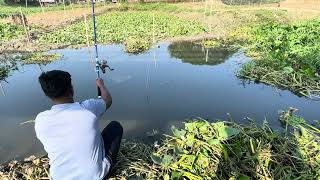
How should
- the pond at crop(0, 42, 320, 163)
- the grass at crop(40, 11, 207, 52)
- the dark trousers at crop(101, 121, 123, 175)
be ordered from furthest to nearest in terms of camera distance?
the grass at crop(40, 11, 207, 52), the pond at crop(0, 42, 320, 163), the dark trousers at crop(101, 121, 123, 175)

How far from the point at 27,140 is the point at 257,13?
57.0ft

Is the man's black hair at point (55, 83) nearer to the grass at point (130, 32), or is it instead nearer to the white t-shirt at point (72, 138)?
the white t-shirt at point (72, 138)

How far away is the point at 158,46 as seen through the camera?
12125mm

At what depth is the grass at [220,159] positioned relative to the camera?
146 inches

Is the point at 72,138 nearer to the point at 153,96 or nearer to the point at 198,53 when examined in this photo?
the point at 153,96

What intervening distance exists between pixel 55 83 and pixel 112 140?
3.80ft

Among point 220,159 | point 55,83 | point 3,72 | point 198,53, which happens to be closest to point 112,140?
point 55,83

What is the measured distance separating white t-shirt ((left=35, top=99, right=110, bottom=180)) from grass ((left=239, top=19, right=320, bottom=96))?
5.30 m

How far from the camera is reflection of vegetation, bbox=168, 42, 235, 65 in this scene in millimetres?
9955

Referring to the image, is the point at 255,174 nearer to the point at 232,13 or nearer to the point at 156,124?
the point at 156,124

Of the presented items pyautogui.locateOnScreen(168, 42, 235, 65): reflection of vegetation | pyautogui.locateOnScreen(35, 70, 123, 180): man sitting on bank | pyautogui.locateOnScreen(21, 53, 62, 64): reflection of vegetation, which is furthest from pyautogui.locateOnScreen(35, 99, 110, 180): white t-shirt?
pyautogui.locateOnScreen(21, 53, 62, 64): reflection of vegetation

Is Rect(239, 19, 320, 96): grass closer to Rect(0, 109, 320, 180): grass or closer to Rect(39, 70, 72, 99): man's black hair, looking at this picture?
Rect(0, 109, 320, 180): grass

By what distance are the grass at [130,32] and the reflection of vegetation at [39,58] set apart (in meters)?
2.26

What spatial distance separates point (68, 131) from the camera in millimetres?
2762
